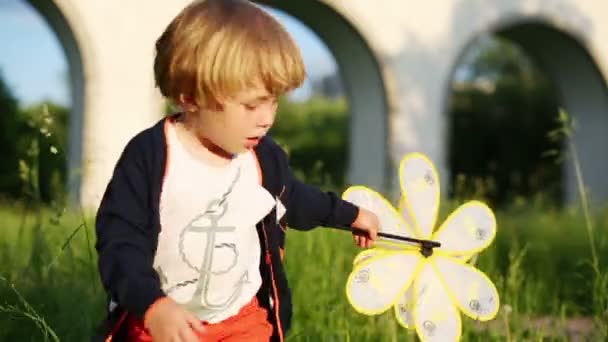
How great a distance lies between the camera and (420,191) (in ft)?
6.18

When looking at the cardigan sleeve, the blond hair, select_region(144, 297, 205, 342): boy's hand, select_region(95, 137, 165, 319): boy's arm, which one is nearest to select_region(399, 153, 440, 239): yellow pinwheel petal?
the cardigan sleeve

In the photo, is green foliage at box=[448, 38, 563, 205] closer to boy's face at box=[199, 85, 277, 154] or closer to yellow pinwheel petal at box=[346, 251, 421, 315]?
yellow pinwheel petal at box=[346, 251, 421, 315]

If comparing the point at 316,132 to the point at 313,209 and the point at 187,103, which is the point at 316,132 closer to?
the point at 313,209

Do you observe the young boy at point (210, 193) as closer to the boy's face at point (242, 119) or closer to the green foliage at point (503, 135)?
the boy's face at point (242, 119)

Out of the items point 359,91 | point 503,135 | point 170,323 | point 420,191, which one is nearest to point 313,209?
point 420,191

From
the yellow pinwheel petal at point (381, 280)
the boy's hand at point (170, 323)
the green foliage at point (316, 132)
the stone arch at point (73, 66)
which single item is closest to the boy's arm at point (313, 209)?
the yellow pinwheel petal at point (381, 280)

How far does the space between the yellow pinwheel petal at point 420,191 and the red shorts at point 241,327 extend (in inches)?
13.3

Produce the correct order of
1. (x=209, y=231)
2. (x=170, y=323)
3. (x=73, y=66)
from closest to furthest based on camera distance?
(x=170, y=323) → (x=209, y=231) → (x=73, y=66)

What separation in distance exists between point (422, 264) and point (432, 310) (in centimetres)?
9

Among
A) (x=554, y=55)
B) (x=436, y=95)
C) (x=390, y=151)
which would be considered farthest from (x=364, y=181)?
(x=554, y=55)

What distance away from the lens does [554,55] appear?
10.0 meters

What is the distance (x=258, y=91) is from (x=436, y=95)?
706 centimetres

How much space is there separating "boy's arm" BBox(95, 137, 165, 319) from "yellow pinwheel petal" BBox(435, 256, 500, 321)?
588 mm

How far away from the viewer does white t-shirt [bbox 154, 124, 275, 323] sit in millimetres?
1619
